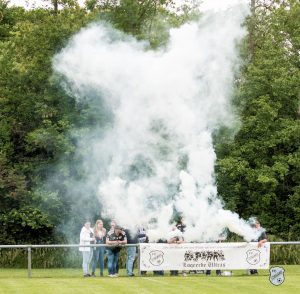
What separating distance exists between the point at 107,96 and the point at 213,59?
4402mm

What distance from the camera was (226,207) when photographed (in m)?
40.4

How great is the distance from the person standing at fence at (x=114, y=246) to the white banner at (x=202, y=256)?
807mm

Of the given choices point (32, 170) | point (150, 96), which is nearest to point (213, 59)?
point (150, 96)

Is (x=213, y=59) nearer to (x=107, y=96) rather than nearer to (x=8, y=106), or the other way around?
(x=107, y=96)

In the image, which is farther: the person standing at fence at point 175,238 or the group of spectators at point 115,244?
the person standing at fence at point 175,238

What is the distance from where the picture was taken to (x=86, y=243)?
27469 mm

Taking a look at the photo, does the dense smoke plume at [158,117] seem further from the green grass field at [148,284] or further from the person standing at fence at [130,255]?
the green grass field at [148,284]

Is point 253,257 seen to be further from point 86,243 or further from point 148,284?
point 86,243

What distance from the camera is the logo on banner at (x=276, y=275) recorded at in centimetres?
2088

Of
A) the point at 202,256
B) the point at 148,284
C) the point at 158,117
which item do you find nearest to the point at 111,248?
the point at 202,256

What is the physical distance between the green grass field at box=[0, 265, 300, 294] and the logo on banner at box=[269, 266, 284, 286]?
17 cm

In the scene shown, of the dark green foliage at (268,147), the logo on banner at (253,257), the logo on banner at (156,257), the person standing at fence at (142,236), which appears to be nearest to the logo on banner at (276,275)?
the logo on banner at (253,257)

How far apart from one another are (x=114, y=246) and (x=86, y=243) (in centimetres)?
166

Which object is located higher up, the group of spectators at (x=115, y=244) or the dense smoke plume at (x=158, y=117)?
the dense smoke plume at (x=158, y=117)
